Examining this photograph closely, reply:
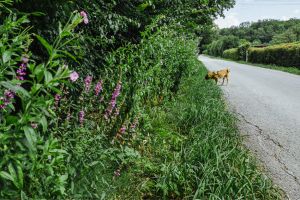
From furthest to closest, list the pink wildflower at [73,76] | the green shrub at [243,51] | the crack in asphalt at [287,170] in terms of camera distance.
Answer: the green shrub at [243,51] → the crack in asphalt at [287,170] → the pink wildflower at [73,76]

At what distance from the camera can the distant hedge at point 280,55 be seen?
2816 cm

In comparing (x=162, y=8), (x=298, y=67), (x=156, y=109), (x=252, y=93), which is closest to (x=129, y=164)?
(x=156, y=109)

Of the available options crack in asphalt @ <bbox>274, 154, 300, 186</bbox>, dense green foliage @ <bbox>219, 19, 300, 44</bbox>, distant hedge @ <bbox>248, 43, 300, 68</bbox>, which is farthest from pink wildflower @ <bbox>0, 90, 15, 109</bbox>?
dense green foliage @ <bbox>219, 19, 300, 44</bbox>

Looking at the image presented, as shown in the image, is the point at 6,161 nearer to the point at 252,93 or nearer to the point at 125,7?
the point at 125,7

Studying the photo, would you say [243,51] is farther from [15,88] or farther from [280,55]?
[15,88]

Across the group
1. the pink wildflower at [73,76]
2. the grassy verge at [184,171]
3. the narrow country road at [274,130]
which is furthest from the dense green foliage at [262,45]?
the pink wildflower at [73,76]

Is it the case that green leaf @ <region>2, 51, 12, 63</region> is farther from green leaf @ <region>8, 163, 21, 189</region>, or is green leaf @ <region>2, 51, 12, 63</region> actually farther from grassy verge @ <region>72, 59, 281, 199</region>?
grassy verge @ <region>72, 59, 281, 199</region>

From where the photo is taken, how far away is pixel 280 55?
104ft

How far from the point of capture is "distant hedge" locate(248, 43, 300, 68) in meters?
28.2

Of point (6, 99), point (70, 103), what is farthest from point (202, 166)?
point (6, 99)

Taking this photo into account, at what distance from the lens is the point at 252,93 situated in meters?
10.7

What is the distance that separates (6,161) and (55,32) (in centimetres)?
210

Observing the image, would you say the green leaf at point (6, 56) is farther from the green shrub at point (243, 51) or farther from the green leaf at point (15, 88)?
the green shrub at point (243, 51)

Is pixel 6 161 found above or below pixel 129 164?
above
